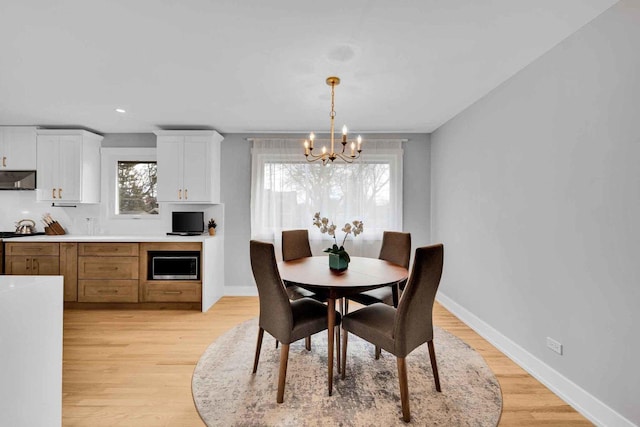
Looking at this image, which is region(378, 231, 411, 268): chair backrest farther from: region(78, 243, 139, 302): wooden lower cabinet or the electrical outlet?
region(78, 243, 139, 302): wooden lower cabinet

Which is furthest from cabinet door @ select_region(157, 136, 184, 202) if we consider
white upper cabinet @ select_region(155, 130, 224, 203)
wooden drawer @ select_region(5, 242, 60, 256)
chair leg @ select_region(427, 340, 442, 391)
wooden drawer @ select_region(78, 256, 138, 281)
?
chair leg @ select_region(427, 340, 442, 391)

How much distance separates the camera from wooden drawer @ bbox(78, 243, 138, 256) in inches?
148

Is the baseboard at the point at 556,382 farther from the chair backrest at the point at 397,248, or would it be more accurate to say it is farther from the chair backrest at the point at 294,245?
the chair backrest at the point at 294,245

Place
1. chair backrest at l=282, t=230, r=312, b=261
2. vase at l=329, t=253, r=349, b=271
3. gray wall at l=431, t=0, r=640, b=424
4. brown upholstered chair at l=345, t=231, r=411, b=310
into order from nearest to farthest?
gray wall at l=431, t=0, r=640, b=424, vase at l=329, t=253, r=349, b=271, brown upholstered chair at l=345, t=231, r=411, b=310, chair backrest at l=282, t=230, r=312, b=261

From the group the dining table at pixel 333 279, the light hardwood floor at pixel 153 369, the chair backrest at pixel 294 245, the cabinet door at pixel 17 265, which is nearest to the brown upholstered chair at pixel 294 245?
the chair backrest at pixel 294 245

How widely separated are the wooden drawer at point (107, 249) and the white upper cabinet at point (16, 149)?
1490 mm

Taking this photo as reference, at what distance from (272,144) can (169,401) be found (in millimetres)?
3263

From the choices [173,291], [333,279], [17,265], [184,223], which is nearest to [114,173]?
[184,223]

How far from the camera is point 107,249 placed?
3779 millimetres

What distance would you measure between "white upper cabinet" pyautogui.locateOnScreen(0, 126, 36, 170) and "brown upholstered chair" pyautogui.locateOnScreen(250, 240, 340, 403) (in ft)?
13.7

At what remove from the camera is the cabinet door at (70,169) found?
4074 millimetres

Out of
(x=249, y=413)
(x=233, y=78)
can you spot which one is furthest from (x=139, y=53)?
(x=249, y=413)

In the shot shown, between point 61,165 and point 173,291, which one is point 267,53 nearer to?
point 173,291

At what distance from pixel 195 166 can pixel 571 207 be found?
3996 mm
